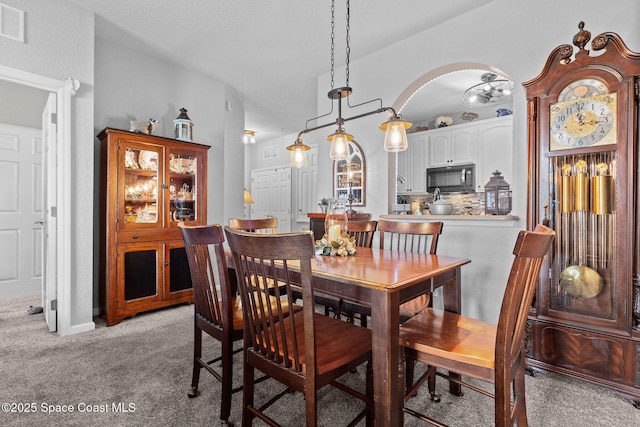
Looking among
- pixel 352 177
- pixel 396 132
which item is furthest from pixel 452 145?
pixel 396 132

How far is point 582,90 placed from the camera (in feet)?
6.37

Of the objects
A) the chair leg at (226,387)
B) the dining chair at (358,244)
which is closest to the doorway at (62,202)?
the chair leg at (226,387)

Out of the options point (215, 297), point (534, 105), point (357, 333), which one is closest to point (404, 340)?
point (357, 333)

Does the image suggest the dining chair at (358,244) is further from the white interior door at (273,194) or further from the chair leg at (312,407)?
the white interior door at (273,194)

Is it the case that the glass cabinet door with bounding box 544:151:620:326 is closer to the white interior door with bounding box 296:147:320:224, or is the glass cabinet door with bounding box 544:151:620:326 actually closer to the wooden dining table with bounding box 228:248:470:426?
the wooden dining table with bounding box 228:248:470:426

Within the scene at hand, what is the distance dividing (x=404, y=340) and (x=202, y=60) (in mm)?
3792

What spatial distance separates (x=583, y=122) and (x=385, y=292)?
5.99ft

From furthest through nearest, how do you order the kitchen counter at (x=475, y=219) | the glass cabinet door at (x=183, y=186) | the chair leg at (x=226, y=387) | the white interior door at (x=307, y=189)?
the white interior door at (x=307, y=189) < the glass cabinet door at (x=183, y=186) < the kitchen counter at (x=475, y=219) < the chair leg at (x=226, y=387)

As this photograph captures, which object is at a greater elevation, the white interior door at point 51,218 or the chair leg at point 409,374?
the white interior door at point 51,218

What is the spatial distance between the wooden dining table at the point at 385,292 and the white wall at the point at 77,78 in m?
2.34

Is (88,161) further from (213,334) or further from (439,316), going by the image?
(439,316)

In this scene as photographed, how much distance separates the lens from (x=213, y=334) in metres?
1.69

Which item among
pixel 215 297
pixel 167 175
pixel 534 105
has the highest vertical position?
pixel 534 105

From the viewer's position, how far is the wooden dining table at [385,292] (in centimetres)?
118
